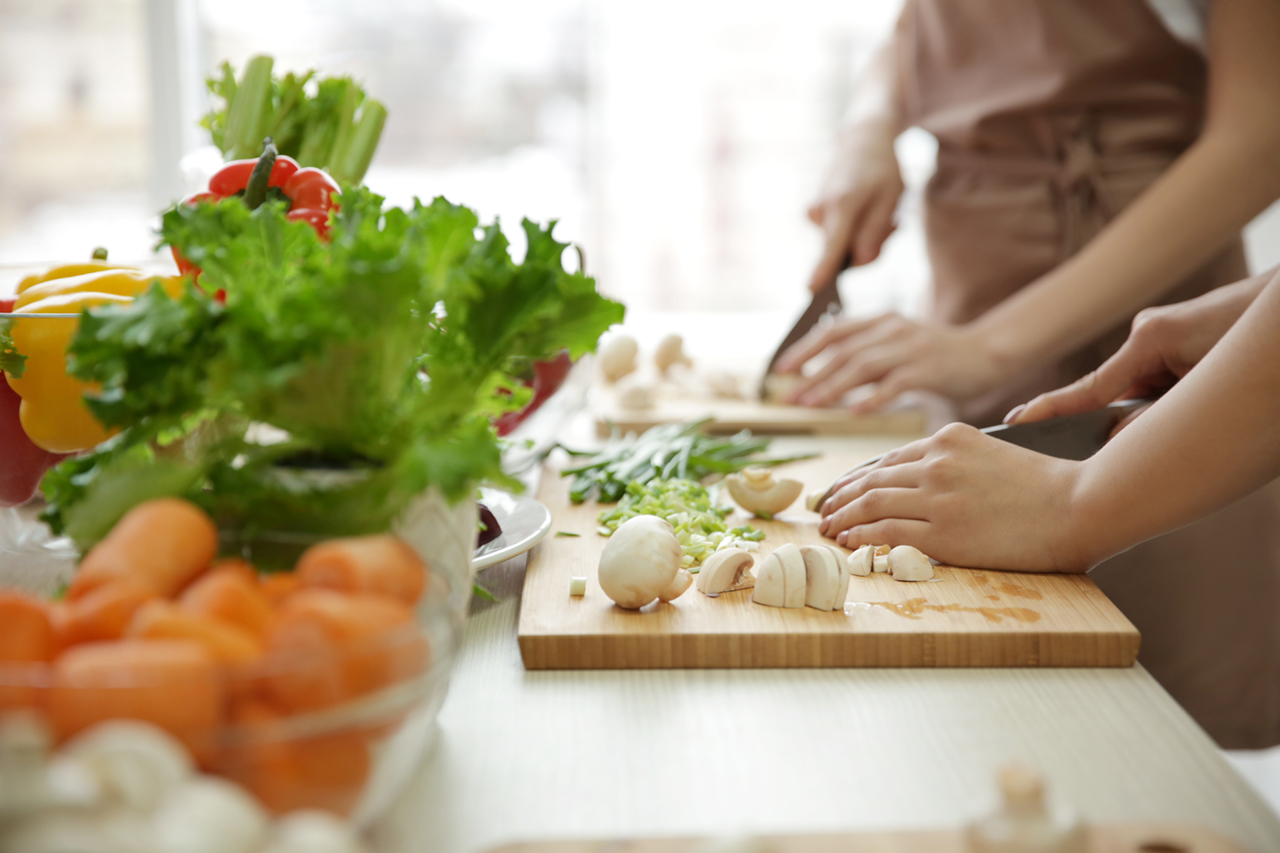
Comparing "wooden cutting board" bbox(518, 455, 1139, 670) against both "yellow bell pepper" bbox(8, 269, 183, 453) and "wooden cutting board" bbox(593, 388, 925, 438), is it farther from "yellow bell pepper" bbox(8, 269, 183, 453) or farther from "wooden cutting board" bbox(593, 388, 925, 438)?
"wooden cutting board" bbox(593, 388, 925, 438)

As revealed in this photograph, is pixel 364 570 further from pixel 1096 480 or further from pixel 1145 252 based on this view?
pixel 1145 252

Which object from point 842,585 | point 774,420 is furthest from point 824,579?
point 774,420

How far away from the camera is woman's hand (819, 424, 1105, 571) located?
0.84m

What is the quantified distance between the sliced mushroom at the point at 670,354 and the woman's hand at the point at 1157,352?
29.2 inches

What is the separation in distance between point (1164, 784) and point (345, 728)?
45 cm

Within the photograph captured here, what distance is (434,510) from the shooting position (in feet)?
2.01

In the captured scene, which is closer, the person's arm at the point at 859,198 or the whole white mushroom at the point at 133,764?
the whole white mushroom at the point at 133,764

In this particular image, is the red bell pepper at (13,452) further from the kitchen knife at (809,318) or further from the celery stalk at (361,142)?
the kitchen knife at (809,318)

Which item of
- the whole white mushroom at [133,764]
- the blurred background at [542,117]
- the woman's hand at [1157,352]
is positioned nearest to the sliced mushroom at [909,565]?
the woman's hand at [1157,352]

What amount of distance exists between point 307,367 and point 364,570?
11 centimetres

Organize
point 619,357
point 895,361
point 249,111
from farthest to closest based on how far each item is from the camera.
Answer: point 619,357
point 895,361
point 249,111

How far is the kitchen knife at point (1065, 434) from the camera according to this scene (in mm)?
978

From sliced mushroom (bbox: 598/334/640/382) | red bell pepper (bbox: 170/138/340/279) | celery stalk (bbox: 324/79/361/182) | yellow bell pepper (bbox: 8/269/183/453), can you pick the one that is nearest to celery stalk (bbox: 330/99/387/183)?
celery stalk (bbox: 324/79/361/182)

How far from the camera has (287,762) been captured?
0.43 meters
